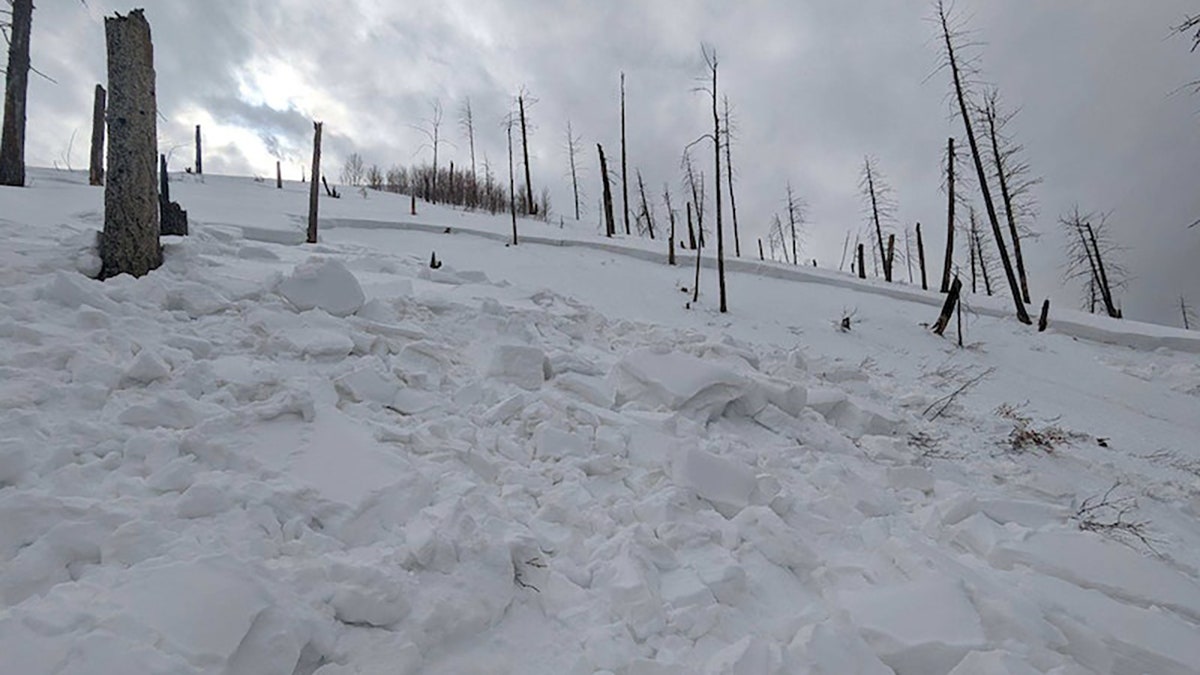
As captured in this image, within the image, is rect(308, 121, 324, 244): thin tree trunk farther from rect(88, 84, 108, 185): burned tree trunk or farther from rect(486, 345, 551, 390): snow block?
rect(486, 345, 551, 390): snow block

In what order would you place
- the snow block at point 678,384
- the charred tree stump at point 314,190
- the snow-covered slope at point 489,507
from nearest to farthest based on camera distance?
the snow-covered slope at point 489,507 < the snow block at point 678,384 < the charred tree stump at point 314,190

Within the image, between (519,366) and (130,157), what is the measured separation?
4.45 m

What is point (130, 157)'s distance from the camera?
5.09 meters

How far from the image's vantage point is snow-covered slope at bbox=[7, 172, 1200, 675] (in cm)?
200

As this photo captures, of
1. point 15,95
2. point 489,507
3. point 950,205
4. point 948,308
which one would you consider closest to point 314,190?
point 15,95

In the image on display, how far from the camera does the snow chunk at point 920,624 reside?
2193 millimetres

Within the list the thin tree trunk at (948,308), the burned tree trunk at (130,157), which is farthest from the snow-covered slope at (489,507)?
the thin tree trunk at (948,308)

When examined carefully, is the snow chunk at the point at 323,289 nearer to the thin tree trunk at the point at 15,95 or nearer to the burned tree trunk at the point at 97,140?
the thin tree trunk at the point at 15,95

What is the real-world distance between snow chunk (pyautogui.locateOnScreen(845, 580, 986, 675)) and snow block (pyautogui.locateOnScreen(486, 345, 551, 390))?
298 cm

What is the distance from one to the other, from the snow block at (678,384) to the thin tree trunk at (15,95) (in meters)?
15.7

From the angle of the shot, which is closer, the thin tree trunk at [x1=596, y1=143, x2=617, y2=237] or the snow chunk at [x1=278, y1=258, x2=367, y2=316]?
the snow chunk at [x1=278, y1=258, x2=367, y2=316]

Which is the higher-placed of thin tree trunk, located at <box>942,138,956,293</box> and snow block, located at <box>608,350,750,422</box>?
thin tree trunk, located at <box>942,138,956,293</box>

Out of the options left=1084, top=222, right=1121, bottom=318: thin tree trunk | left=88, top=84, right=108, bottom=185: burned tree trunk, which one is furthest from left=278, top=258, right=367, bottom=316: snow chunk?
left=1084, top=222, right=1121, bottom=318: thin tree trunk

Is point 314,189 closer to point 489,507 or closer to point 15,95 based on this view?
point 15,95
